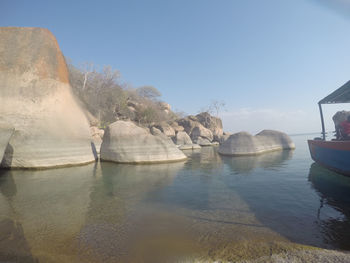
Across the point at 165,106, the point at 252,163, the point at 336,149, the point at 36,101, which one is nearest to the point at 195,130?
the point at 165,106

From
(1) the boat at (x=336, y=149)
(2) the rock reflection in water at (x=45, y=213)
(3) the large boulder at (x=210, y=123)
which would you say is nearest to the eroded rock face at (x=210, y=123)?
(3) the large boulder at (x=210, y=123)

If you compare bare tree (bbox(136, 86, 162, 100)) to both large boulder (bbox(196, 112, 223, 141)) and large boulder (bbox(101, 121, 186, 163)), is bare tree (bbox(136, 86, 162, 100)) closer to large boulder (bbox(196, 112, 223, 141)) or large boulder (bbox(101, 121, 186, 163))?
large boulder (bbox(196, 112, 223, 141))

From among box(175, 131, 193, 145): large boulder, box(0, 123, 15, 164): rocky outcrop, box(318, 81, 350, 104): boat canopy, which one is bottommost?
box(175, 131, 193, 145): large boulder

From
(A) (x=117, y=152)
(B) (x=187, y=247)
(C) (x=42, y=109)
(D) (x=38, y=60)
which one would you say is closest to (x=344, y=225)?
(B) (x=187, y=247)

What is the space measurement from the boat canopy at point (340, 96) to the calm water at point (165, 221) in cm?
571

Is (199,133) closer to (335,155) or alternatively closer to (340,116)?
(340,116)

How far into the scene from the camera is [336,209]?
3.15m

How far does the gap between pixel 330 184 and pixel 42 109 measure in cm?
1207

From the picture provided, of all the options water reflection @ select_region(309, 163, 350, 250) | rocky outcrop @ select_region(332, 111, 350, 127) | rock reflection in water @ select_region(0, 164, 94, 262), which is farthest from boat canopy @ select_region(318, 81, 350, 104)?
rock reflection in water @ select_region(0, 164, 94, 262)

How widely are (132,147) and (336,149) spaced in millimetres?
9455

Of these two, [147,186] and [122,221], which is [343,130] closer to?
[147,186]

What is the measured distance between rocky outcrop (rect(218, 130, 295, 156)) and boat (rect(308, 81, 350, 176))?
5080 millimetres

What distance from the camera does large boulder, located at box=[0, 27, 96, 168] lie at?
7316 millimetres

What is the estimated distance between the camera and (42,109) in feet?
26.5
